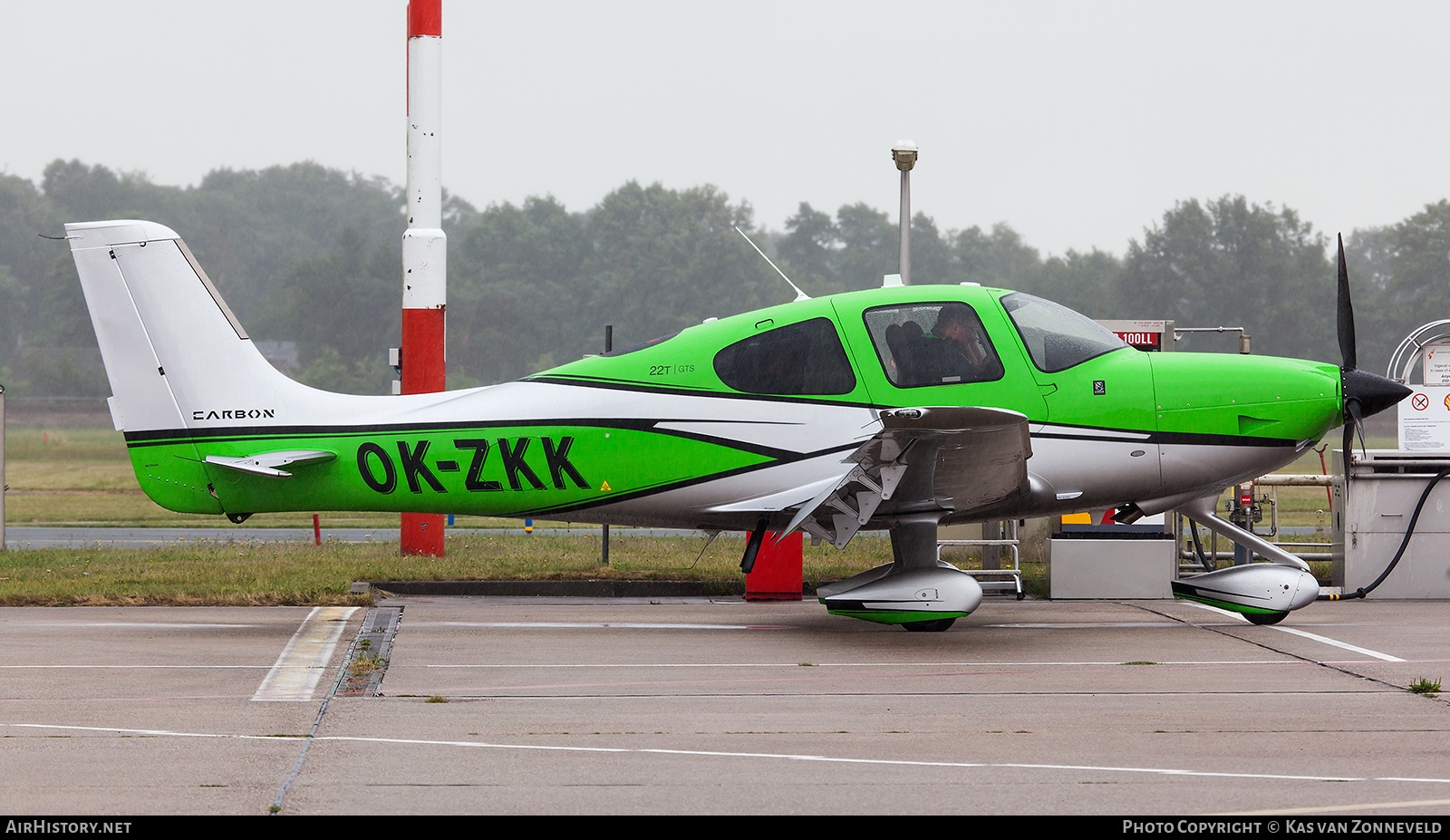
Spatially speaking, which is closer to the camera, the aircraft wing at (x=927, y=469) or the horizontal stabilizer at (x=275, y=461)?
the aircraft wing at (x=927, y=469)

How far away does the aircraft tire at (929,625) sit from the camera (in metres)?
9.81

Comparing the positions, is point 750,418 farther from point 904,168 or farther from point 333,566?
point 333,566

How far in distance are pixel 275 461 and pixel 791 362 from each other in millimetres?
4057

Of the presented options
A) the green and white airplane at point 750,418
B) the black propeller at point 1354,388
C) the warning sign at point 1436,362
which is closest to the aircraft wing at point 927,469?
the green and white airplane at point 750,418

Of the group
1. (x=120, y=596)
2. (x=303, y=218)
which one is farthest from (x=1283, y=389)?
(x=303, y=218)

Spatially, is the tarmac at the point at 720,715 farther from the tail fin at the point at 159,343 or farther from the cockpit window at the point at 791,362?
the cockpit window at the point at 791,362

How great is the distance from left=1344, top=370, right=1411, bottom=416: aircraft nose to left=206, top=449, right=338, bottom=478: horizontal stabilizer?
26.0 feet

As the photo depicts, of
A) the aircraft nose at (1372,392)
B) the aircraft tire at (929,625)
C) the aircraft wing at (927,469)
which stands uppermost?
the aircraft nose at (1372,392)

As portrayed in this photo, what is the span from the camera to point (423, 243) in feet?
48.6

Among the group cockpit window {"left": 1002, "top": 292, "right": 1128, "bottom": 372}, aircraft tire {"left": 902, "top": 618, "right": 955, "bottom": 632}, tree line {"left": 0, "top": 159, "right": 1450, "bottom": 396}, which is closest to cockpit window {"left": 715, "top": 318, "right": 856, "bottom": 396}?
cockpit window {"left": 1002, "top": 292, "right": 1128, "bottom": 372}

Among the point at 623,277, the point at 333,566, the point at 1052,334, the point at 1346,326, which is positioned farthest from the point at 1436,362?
the point at 623,277

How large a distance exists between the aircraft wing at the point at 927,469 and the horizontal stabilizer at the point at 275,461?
12.1 feet

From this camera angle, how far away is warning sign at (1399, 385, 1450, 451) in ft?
42.2
